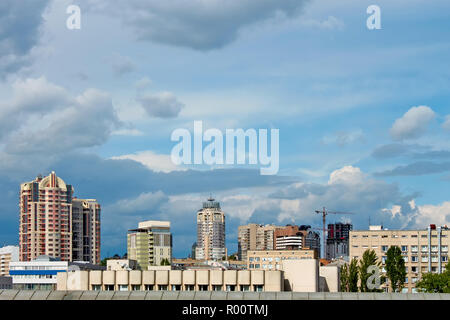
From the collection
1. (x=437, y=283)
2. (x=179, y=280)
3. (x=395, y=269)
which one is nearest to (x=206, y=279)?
(x=179, y=280)

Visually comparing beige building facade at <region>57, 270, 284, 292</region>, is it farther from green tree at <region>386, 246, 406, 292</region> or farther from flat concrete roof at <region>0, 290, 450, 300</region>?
green tree at <region>386, 246, 406, 292</region>

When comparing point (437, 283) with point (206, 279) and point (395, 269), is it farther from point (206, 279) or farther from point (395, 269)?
point (206, 279)

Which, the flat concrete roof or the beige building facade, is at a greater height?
the flat concrete roof

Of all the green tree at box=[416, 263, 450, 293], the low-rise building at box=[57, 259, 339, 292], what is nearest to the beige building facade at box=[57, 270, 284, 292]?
the low-rise building at box=[57, 259, 339, 292]

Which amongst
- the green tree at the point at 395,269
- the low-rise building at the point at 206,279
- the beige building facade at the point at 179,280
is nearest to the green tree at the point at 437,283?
the green tree at the point at 395,269

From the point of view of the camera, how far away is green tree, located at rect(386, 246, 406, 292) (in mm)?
177125

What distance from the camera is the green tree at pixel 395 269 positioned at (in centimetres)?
17712

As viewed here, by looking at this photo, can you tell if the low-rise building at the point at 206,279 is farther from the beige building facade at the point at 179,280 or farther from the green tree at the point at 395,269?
the green tree at the point at 395,269

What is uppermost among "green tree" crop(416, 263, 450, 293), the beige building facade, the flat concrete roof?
the flat concrete roof

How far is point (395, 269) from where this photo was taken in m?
178
